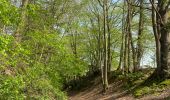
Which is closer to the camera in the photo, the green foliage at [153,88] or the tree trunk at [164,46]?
the green foliage at [153,88]

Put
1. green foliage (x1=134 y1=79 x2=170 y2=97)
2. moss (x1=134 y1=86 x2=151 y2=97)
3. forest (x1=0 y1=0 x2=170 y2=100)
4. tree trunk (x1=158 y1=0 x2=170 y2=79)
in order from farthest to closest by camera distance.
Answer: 1. tree trunk (x1=158 y1=0 x2=170 y2=79)
2. moss (x1=134 y1=86 x2=151 y2=97)
3. green foliage (x1=134 y1=79 x2=170 y2=97)
4. forest (x1=0 y1=0 x2=170 y2=100)

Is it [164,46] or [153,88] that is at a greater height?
[164,46]

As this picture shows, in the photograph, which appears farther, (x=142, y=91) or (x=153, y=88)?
(x=142, y=91)

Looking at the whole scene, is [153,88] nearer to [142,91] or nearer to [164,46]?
[142,91]

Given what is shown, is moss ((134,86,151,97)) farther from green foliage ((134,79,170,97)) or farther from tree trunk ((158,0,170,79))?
tree trunk ((158,0,170,79))

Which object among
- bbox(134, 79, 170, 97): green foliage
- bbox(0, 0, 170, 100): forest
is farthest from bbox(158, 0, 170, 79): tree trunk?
bbox(134, 79, 170, 97): green foliage

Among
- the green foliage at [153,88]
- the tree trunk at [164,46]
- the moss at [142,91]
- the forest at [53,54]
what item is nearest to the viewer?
the forest at [53,54]

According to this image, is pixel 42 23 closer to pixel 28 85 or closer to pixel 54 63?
pixel 54 63

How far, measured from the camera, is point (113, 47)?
4872 centimetres

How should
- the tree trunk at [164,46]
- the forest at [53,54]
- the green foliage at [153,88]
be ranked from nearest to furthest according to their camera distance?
the forest at [53,54] → the green foliage at [153,88] → the tree trunk at [164,46]

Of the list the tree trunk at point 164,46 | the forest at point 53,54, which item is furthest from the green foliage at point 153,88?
the tree trunk at point 164,46

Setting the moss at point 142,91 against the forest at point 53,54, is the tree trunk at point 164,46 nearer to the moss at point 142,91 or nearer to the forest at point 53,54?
the forest at point 53,54

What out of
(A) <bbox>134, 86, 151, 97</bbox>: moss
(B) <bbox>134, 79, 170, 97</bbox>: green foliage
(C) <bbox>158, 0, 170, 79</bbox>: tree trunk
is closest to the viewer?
(B) <bbox>134, 79, 170, 97</bbox>: green foliage

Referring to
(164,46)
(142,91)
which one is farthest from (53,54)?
(164,46)
